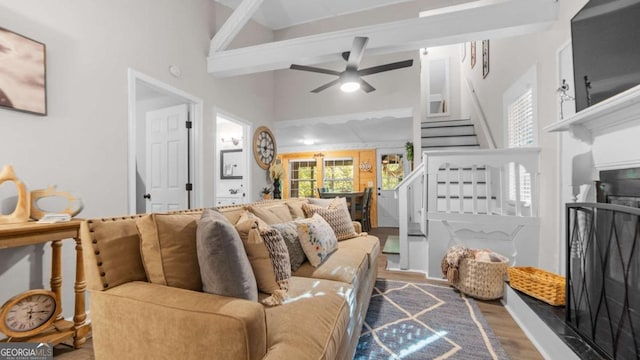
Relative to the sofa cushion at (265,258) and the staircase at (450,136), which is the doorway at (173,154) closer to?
the sofa cushion at (265,258)

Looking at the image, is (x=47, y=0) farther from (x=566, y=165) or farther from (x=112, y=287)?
(x=566, y=165)

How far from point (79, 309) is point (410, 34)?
3.47 meters

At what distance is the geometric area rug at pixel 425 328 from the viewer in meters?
1.63

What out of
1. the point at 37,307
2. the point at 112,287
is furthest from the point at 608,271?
the point at 37,307

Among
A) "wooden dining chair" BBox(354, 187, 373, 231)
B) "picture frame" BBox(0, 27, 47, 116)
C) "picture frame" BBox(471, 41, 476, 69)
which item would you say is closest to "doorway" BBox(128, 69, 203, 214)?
"picture frame" BBox(0, 27, 47, 116)

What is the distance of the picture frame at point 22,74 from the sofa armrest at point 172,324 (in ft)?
5.00

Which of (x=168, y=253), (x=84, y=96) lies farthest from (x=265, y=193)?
(x=168, y=253)

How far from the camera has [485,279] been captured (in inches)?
90.5

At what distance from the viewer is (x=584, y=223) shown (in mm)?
1581

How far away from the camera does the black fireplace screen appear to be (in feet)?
4.00

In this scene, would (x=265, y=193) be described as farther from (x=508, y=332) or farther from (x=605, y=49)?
(x=605, y=49)

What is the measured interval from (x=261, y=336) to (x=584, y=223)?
1901 mm

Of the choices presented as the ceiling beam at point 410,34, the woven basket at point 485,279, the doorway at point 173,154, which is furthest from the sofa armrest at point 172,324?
the ceiling beam at point 410,34

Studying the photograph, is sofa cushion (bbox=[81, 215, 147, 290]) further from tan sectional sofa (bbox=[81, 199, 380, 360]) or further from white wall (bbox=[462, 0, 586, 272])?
white wall (bbox=[462, 0, 586, 272])
